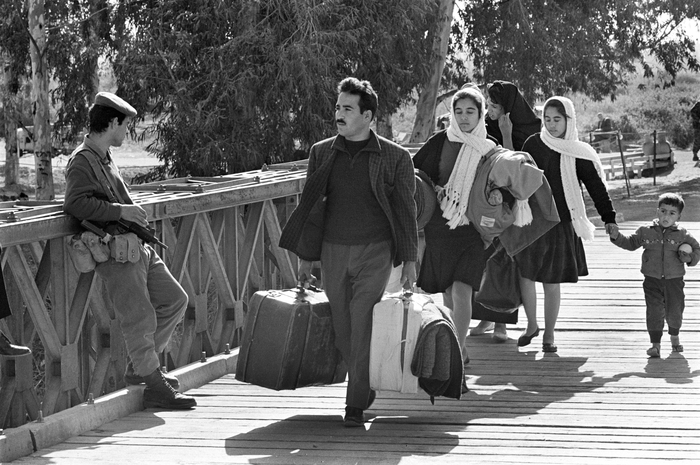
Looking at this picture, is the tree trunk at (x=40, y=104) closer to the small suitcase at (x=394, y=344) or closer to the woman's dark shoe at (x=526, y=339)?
the woman's dark shoe at (x=526, y=339)

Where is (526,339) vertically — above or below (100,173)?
below

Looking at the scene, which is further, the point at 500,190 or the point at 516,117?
the point at 516,117

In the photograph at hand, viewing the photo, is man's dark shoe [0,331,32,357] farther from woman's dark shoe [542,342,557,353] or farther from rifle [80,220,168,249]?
woman's dark shoe [542,342,557,353]

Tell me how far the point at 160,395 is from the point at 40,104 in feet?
64.2

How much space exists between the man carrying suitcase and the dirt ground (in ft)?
52.2

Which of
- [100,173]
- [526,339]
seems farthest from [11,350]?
[526,339]

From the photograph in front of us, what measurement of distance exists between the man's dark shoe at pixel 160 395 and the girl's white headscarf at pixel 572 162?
2938 millimetres

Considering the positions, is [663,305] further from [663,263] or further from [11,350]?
[11,350]

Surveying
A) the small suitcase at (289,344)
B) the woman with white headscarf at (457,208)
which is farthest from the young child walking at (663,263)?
the small suitcase at (289,344)

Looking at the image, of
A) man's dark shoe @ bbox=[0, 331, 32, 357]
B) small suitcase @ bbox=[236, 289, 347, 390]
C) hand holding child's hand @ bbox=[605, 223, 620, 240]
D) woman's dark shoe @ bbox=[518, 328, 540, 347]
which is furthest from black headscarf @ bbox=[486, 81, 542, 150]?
man's dark shoe @ bbox=[0, 331, 32, 357]

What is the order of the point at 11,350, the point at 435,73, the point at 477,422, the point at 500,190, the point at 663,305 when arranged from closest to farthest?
the point at 11,350 → the point at 477,422 → the point at 500,190 → the point at 663,305 → the point at 435,73

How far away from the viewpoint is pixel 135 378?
6391mm

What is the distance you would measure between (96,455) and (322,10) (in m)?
17.1

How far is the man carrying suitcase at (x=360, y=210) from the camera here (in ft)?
19.5
